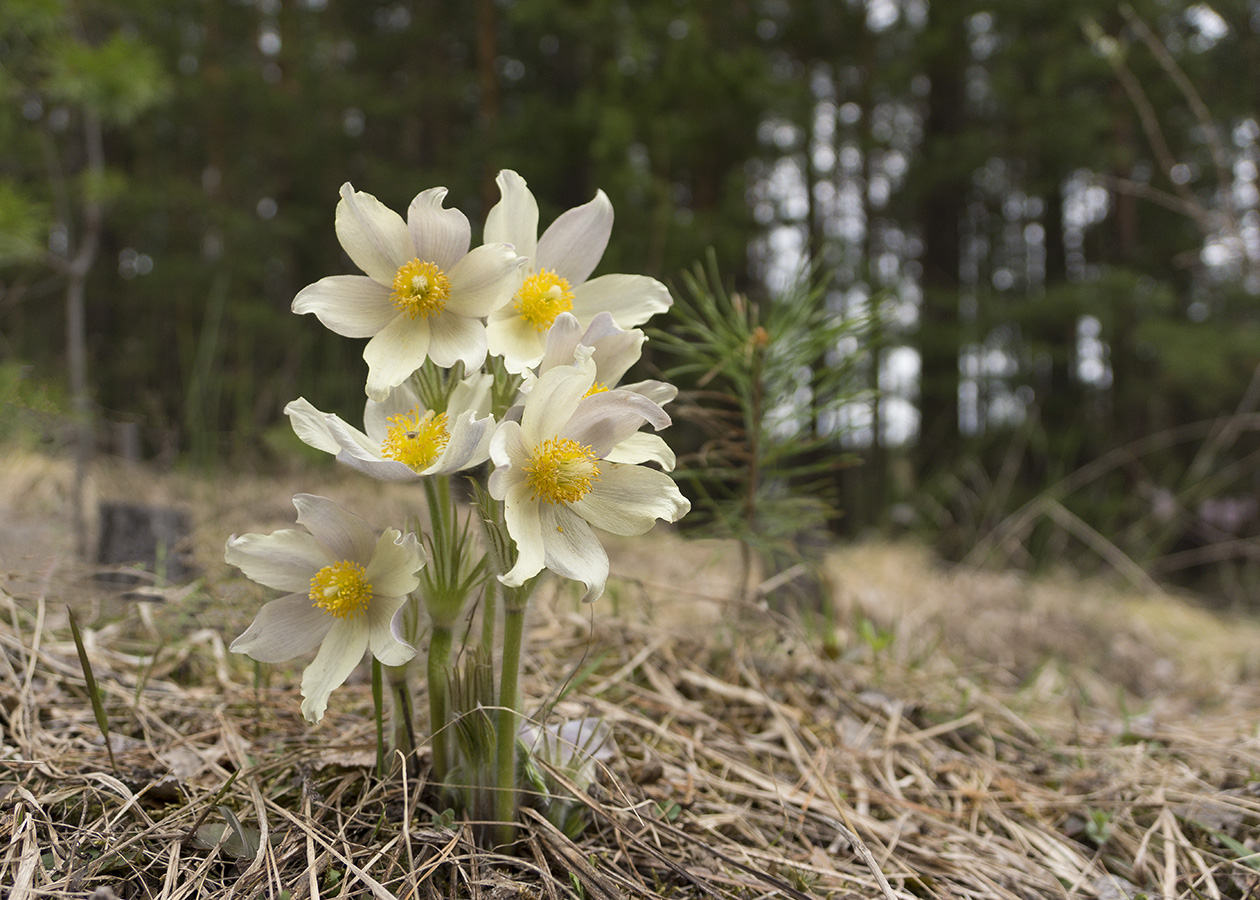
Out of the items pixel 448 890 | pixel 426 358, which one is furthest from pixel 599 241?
pixel 448 890

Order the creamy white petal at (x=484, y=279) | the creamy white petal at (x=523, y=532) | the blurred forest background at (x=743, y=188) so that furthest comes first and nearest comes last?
the blurred forest background at (x=743, y=188), the creamy white petal at (x=484, y=279), the creamy white petal at (x=523, y=532)

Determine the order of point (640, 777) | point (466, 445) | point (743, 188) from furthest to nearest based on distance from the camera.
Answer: point (743, 188), point (640, 777), point (466, 445)

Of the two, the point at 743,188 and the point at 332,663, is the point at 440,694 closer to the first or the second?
the point at 332,663

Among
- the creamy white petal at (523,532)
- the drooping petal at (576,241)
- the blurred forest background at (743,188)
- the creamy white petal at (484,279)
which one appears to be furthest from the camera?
the blurred forest background at (743,188)

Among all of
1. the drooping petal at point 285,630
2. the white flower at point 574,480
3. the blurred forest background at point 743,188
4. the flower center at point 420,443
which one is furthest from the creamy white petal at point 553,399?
the blurred forest background at point 743,188

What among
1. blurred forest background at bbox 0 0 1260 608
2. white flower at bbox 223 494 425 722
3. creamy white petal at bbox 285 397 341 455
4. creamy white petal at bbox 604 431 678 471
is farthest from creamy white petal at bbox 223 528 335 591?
blurred forest background at bbox 0 0 1260 608

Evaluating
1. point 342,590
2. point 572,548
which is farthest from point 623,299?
point 342,590

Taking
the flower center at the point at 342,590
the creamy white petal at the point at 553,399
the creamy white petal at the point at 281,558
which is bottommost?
the flower center at the point at 342,590

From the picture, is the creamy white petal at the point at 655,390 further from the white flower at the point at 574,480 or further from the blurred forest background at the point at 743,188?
the blurred forest background at the point at 743,188
